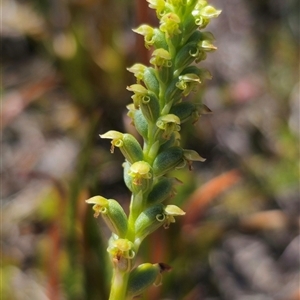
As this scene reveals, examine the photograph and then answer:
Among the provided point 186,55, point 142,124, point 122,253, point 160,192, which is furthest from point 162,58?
point 122,253

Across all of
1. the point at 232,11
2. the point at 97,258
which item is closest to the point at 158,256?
the point at 97,258

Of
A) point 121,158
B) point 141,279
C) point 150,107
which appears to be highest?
point 150,107

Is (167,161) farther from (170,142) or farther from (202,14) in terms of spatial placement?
(202,14)

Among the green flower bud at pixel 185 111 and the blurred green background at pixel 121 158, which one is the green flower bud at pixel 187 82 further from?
the blurred green background at pixel 121 158

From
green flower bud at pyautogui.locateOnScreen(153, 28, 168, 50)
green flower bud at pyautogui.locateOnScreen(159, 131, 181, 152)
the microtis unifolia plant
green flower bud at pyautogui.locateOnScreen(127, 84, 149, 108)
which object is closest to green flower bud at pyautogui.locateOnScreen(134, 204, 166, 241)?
the microtis unifolia plant

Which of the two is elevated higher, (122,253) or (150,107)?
(150,107)

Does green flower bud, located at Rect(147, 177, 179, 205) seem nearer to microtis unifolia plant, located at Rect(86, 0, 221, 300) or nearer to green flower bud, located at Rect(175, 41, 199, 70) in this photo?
microtis unifolia plant, located at Rect(86, 0, 221, 300)
